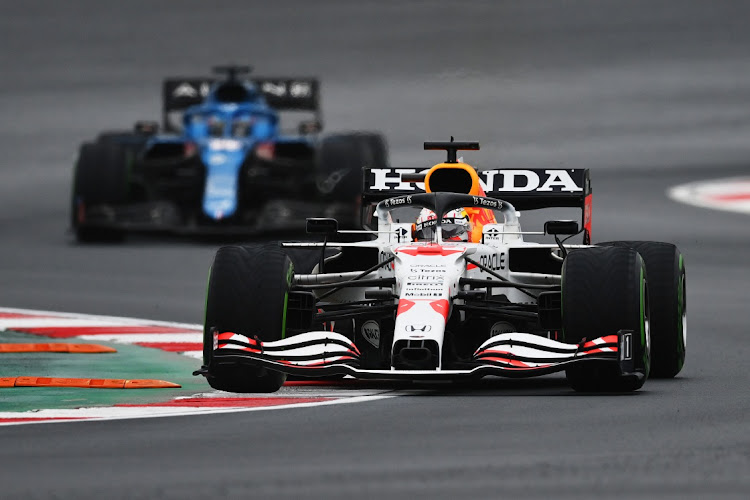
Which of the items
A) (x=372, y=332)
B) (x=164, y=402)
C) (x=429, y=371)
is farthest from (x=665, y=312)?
(x=164, y=402)

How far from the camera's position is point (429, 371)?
38.4 feet

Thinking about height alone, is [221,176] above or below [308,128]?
below

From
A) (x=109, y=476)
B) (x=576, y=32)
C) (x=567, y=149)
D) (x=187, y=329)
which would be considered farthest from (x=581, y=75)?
(x=109, y=476)

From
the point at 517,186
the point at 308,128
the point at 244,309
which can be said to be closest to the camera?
the point at 244,309

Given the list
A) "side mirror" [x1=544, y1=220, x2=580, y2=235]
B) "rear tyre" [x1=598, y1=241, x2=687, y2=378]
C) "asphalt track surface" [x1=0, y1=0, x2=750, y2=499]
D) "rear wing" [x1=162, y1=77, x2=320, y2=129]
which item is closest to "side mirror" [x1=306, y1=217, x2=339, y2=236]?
"asphalt track surface" [x1=0, y1=0, x2=750, y2=499]

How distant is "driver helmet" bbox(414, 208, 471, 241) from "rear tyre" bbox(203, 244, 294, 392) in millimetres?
1489

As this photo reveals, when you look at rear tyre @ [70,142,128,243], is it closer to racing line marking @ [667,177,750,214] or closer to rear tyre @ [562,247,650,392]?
racing line marking @ [667,177,750,214]

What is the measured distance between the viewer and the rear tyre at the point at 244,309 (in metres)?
12.1

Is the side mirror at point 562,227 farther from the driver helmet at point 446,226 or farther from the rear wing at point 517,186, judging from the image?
the rear wing at point 517,186

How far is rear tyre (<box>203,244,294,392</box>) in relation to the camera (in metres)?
12.1

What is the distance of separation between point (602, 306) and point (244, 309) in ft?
7.05

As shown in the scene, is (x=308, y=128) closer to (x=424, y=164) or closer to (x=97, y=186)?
(x=97, y=186)

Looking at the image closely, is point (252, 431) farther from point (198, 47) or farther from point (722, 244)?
point (198, 47)

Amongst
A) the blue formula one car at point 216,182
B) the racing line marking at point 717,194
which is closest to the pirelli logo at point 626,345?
the blue formula one car at point 216,182
